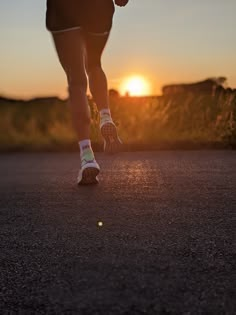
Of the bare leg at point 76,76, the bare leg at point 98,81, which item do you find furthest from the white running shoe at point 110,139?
the bare leg at point 98,81

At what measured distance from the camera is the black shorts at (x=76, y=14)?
13.8 feet

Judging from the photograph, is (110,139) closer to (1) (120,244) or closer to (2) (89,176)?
(2) (89,176)

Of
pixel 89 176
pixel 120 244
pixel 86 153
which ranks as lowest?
pixel 89 176

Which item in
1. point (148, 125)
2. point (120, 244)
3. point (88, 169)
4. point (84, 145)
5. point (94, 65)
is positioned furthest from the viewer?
point (148, 125)

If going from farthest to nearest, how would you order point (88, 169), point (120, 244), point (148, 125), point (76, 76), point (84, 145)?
1. point (148, 125)
2. point (76, 76)
3. point (84, 145)
4. point (88, 169)
5. point (120, 244)

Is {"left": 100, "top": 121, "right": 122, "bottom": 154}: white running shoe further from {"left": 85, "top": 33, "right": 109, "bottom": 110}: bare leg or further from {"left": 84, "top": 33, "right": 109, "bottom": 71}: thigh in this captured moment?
{"left": 84, "top": 33, "right": 109, "bottom": 71}: thigh

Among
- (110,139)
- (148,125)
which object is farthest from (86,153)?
(148,125)

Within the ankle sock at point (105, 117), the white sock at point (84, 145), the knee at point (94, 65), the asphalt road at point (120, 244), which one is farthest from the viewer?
the knee at point (94, 65)

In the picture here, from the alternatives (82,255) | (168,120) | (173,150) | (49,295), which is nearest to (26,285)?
(49,295)

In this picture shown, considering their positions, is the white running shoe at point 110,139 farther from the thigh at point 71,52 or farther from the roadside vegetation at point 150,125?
the roadside vegetation at point 150,125

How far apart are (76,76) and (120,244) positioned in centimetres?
218

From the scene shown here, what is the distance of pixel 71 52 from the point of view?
430 centimetres

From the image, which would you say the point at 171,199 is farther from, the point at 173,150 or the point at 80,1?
the point at 173,150

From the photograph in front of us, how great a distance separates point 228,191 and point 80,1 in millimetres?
1731
